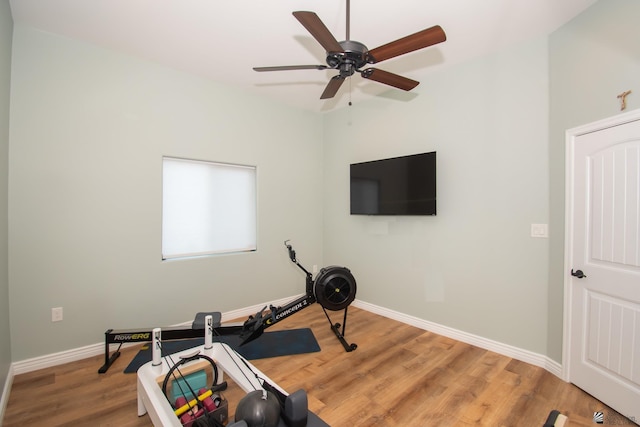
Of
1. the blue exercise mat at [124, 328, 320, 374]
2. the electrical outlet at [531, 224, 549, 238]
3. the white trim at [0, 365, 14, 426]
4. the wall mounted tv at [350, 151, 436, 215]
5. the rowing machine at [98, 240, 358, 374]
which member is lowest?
the blue exercise mat at [124, 328, 320, 374]

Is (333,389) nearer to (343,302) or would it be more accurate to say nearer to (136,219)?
(343,302)

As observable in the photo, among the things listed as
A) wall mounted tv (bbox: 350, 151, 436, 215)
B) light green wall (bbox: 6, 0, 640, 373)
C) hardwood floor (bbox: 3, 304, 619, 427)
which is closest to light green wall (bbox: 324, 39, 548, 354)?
light green wall (bbox: 6, 0, 640, 373)

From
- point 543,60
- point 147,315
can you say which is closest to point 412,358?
point 147,315

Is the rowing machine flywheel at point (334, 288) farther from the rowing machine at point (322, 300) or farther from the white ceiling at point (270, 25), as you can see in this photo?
the white ceiling at point (270, 25)

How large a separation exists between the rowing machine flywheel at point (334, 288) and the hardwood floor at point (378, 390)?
19.9 inches

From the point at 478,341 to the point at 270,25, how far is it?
3.72 meters

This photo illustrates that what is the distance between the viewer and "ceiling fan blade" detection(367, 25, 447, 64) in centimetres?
162

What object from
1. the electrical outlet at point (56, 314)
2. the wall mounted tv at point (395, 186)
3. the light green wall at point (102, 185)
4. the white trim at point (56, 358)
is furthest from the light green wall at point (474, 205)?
the electrical outlet at point (56, 314)

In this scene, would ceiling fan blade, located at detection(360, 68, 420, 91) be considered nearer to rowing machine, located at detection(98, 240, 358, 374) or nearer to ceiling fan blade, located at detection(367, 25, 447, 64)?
ceiling fan blade, located at detection(367, 25, 447, 64)

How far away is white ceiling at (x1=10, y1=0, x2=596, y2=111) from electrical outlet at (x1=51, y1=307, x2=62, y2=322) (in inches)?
99.8

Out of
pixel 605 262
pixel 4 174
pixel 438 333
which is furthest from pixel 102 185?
pixel 605 262

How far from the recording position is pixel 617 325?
197 centimetres

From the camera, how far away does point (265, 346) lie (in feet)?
9.50

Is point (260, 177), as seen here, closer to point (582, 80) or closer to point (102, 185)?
point (102, 185)
